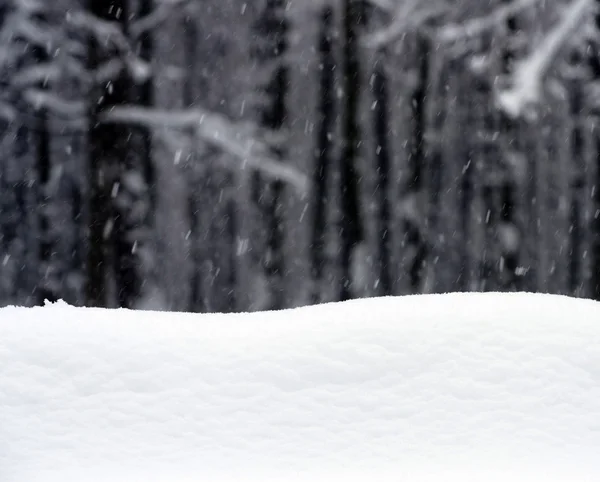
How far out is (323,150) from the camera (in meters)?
7.90

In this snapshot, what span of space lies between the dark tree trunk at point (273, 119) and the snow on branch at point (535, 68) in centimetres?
241

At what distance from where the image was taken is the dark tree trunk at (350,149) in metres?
7.82

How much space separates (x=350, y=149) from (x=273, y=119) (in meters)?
0.90

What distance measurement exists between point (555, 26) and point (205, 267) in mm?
4604

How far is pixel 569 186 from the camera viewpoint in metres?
8.01

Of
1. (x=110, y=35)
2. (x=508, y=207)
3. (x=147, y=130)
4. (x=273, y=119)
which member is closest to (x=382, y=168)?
(x=273, y=119)

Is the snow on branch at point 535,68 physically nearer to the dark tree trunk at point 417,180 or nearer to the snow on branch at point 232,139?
the dark tree trunk at point 417,180

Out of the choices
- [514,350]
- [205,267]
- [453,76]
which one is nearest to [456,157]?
[453,76]

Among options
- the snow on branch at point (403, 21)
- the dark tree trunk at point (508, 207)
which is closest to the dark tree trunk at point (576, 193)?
the dark tree trunk at point (508, 207)

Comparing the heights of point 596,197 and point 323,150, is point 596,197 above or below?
below

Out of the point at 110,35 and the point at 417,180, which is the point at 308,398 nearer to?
the point at 417,180

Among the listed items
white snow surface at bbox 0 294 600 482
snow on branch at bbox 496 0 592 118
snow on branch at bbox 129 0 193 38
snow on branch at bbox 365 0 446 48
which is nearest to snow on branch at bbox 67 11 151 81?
snow on branch at bbox 129 0 193 38

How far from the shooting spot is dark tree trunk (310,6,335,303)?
7816mm

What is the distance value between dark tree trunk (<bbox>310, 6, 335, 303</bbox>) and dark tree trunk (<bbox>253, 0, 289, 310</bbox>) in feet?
1.21
